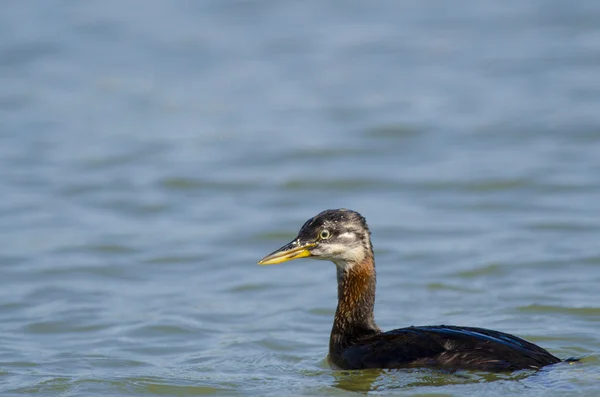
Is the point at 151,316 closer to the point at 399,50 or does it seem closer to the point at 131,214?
the point at 131,214

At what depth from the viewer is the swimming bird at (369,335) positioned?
8.63m

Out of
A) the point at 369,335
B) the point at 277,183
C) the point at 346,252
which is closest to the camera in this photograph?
the point at 369,335

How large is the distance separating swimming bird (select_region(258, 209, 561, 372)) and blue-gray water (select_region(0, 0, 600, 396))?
0.45ft

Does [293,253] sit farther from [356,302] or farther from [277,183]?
[277,183]

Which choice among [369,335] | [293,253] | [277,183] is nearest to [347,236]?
[293,253]

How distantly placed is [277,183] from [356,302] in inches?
221

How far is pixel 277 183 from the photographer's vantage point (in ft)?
50.2

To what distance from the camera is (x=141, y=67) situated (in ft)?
64.6

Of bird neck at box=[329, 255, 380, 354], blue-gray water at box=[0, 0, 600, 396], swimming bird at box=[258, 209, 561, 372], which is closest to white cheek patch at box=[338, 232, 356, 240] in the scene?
swimming bird at box=[258, 209, 561, 372]

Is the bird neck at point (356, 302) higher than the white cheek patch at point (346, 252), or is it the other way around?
the white cheek patch at point (346, 252)

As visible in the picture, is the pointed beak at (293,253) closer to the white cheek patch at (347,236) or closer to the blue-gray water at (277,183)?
the white cheek patch at (347,236)

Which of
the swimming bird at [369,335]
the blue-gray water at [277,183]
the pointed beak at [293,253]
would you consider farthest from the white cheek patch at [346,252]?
the blue-gray water at [277,183]

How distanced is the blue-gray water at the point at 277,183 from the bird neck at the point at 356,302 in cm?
42

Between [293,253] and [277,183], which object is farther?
[277,183]
